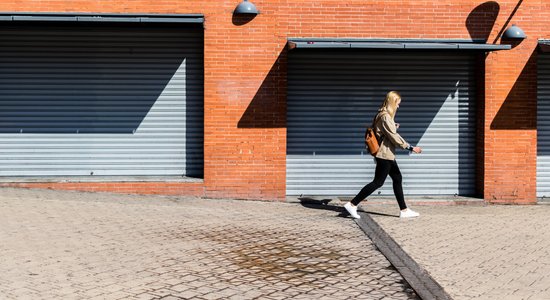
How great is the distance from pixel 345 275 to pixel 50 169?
6911 millimetres

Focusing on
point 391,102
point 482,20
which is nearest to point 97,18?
point 391,102

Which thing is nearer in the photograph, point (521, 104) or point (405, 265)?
point (405, 265)

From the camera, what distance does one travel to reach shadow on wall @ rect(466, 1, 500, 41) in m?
12.7

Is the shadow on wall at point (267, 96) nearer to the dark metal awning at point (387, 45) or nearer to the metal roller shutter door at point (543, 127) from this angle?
the dark metal awning at point (387, 45)

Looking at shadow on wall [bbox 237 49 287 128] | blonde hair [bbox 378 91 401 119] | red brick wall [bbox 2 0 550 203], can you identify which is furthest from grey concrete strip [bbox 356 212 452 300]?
shadow on wall [bbox 237 49 287 128]

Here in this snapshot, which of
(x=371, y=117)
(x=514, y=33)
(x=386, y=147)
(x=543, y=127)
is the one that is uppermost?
(x=514, y=33)

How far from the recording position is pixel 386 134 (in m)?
10.6

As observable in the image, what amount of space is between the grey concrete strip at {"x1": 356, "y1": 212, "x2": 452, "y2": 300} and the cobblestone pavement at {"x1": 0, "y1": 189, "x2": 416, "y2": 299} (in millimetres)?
101

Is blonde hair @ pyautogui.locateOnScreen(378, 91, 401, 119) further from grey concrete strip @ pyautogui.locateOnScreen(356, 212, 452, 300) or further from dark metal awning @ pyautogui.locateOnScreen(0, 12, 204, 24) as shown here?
dark metal awning @ pyautogui.locateOnScreen(0, 12, 204, 24)

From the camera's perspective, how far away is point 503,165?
42.1ft

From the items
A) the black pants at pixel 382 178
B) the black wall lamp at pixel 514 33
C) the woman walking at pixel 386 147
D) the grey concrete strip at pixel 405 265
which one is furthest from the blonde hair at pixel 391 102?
the black wall lamp at pixel 514 33

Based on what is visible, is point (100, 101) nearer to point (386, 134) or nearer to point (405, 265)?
point (386, 134)

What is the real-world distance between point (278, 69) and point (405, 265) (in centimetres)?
538

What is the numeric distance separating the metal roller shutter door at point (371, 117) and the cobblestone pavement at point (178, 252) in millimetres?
1404
